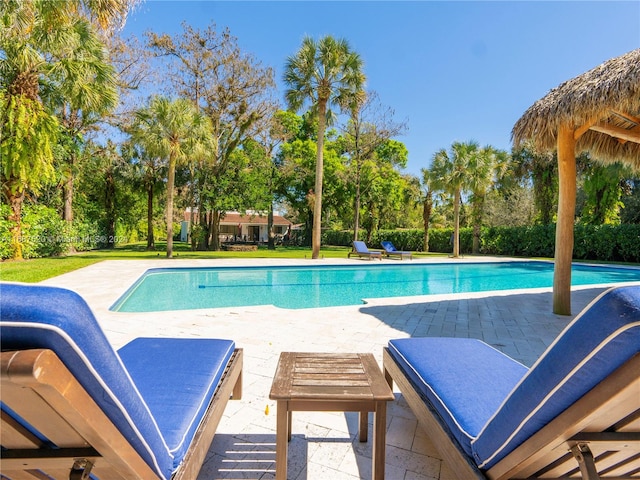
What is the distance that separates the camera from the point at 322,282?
1198cm

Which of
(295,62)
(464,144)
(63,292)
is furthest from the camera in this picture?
(464,144)

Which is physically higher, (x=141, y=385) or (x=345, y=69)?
(x=345, y=69)

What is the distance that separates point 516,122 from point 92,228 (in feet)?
78.2

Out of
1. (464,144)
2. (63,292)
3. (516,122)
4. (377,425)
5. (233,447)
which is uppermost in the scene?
(464,144)

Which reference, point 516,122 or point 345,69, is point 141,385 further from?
point 345,69

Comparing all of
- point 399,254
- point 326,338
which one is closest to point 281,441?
point 326,338

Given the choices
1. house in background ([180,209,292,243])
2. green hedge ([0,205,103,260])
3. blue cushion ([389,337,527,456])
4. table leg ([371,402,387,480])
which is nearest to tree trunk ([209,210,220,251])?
green hedge ([0,205,103,260])

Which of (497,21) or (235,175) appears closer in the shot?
(497,21)

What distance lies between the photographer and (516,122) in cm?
694

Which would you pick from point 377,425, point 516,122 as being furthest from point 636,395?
point 516,122

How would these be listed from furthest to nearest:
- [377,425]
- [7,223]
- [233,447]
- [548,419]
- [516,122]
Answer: [7,223] < [516,122] < [233,447] < [377,425] < [548,419]

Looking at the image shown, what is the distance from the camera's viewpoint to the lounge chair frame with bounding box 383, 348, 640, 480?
978mm

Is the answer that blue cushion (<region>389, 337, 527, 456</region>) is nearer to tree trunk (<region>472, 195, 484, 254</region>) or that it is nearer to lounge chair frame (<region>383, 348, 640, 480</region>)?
lounge chair frame (<region>383, 348, 640, 480</region>)

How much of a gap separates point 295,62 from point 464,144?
34.4 ft
